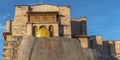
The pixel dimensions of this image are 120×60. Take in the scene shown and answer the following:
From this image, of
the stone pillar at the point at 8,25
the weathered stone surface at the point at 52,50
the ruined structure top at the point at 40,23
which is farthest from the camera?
the stone pillar at the point at 8,25

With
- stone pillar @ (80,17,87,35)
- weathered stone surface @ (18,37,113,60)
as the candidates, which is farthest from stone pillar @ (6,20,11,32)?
stone pillar @ (80,17,87,35)

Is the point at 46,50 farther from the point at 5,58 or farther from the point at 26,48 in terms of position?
the point at 5,58

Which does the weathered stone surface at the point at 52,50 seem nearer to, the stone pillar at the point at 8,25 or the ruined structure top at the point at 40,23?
the ruined structure top at the point at 40,23

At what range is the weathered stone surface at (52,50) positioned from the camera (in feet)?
147

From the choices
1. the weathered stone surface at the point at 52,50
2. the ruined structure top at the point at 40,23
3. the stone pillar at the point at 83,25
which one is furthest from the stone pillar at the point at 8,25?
the stone pillar at the point at 83,25

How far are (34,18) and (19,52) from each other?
13.3 metres

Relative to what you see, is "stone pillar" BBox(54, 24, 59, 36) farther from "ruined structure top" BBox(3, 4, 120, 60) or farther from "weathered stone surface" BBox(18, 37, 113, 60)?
"weathered stone surface" BBox(18, 37, 113, 60)

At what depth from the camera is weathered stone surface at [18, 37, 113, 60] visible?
4472cm

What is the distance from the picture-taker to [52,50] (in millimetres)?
46312

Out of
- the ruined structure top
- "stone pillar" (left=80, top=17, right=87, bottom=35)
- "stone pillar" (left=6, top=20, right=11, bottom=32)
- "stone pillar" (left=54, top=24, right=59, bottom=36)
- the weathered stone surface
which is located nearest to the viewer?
the weathered stone surface

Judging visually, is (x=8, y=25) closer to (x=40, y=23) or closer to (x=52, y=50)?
(x=40, y=23)

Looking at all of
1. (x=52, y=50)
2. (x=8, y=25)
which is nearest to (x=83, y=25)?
(x=8, y=25)

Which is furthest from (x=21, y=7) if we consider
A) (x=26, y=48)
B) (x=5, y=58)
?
(x=26, y=48)

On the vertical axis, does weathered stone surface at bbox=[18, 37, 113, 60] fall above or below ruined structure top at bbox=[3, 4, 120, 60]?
below
